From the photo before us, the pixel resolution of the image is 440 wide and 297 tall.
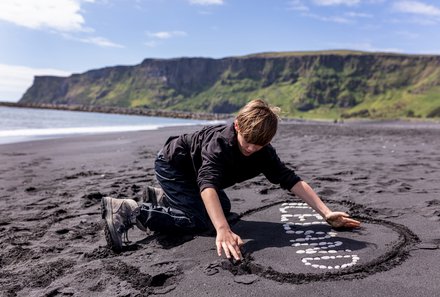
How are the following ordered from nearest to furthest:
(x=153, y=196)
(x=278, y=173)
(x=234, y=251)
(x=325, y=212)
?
(x=234, y=251)
(x=325, y=212)
(x=278, y=173)
(x=153, y=196)

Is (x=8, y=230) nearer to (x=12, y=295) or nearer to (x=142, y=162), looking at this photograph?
(x=12, y=295)

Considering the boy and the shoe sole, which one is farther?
the shoe sole

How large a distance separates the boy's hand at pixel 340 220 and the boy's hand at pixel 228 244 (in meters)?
1.08

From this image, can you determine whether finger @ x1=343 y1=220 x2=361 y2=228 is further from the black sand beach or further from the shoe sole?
the shoe sole

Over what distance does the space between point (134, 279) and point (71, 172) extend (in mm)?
5468

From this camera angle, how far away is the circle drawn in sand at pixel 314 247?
2.77m

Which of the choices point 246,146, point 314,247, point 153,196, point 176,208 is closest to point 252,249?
point 314,247

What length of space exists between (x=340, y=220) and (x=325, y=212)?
0.16m

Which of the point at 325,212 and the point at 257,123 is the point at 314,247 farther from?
the point at 257,123

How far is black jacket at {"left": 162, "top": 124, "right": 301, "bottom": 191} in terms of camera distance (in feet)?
10.9

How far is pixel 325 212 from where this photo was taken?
3682mm

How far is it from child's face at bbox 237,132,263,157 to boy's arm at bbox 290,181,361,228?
27.8 inches

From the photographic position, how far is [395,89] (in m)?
167

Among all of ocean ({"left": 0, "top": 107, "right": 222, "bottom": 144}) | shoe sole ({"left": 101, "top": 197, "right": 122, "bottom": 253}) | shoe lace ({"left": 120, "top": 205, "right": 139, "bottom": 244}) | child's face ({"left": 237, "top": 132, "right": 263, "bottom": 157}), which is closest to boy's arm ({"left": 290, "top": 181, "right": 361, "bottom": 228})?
child's face ({"left": 237, "top": 132, "right": 263, "bottom": 157})
